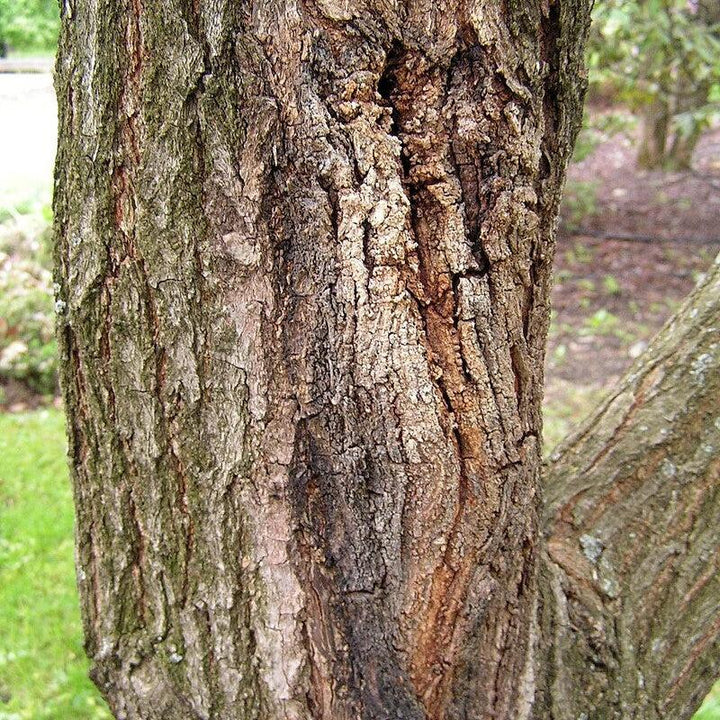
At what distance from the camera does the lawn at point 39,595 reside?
297 cm

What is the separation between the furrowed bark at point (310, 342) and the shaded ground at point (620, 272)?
106 inches

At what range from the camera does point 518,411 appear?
129 centimetres

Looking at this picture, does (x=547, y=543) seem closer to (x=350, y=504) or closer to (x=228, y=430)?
(x=350, y=504)

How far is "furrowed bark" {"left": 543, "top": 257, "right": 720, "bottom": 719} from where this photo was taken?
1477mm

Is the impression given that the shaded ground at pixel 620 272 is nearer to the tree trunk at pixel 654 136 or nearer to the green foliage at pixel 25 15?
the tree trunk at pixel 654 136

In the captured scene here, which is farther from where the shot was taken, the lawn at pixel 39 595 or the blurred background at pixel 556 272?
the blurred background at pixel 556 272

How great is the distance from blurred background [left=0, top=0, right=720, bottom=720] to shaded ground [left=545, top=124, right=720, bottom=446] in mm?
17

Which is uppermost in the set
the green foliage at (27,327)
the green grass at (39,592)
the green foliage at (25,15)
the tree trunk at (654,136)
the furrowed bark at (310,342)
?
the green foliage at (25,15)

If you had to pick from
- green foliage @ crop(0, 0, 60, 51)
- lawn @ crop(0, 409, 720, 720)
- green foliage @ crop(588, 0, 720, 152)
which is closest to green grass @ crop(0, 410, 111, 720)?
lawn @ crop(0, 409, 720, 720)

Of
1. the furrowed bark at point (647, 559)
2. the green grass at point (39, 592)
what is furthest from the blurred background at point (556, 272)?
the furrowed bark at point (647, 559)

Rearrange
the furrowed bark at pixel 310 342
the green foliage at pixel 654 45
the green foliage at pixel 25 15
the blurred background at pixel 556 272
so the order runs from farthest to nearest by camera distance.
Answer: the green foliage at pixel 654 45 < the blurred background at pixel 556 272 < the green foliage at pixel 25 15 < the furrowed bark at pixel 310 342

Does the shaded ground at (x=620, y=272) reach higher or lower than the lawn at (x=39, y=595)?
higher

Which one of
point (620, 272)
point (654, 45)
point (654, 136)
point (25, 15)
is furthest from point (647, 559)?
point (654, 136)

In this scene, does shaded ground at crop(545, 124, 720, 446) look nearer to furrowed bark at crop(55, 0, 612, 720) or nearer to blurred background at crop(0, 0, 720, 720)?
blurred background at crop(0, 0, 720, 720)
